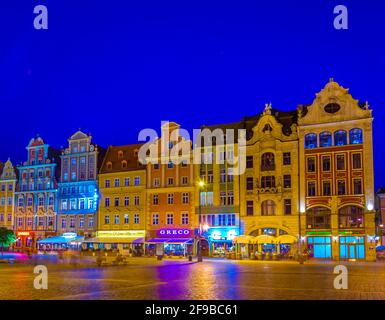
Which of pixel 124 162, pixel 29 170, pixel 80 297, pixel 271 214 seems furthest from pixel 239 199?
pixel 80 297

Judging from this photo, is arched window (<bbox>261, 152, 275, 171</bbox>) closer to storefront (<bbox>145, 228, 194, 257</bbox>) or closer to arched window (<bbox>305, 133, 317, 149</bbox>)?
arched window (<bbox>305, 133, 317, 149</bbox>)

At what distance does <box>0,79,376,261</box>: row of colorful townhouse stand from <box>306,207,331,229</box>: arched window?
0.38 feet

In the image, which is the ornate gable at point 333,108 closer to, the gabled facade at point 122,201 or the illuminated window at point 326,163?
the illuminated window at point 326,163

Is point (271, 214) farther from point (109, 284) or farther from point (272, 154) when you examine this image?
point (109, 284)

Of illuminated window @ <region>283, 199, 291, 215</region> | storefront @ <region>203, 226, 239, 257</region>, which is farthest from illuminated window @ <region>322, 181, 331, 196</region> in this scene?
storefront @ <region>203, 226, 239, 257</region>

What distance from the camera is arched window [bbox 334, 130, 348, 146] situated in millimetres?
61562

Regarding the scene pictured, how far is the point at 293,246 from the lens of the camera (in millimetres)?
62406

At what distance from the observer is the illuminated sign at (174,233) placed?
6931 centimetres

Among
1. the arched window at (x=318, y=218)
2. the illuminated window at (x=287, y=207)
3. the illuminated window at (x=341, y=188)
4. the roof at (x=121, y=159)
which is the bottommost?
the arched window at (x=318, y=218)

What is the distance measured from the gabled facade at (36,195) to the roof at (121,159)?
954 cm

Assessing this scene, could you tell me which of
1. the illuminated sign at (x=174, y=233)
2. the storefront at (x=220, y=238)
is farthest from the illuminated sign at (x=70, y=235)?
the storefront at (x=220, y=238)

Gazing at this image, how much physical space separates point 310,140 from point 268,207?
9.45 m

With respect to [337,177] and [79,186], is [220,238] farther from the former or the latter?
[79,186]

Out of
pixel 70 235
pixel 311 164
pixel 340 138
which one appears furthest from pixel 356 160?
pixel 70 235
